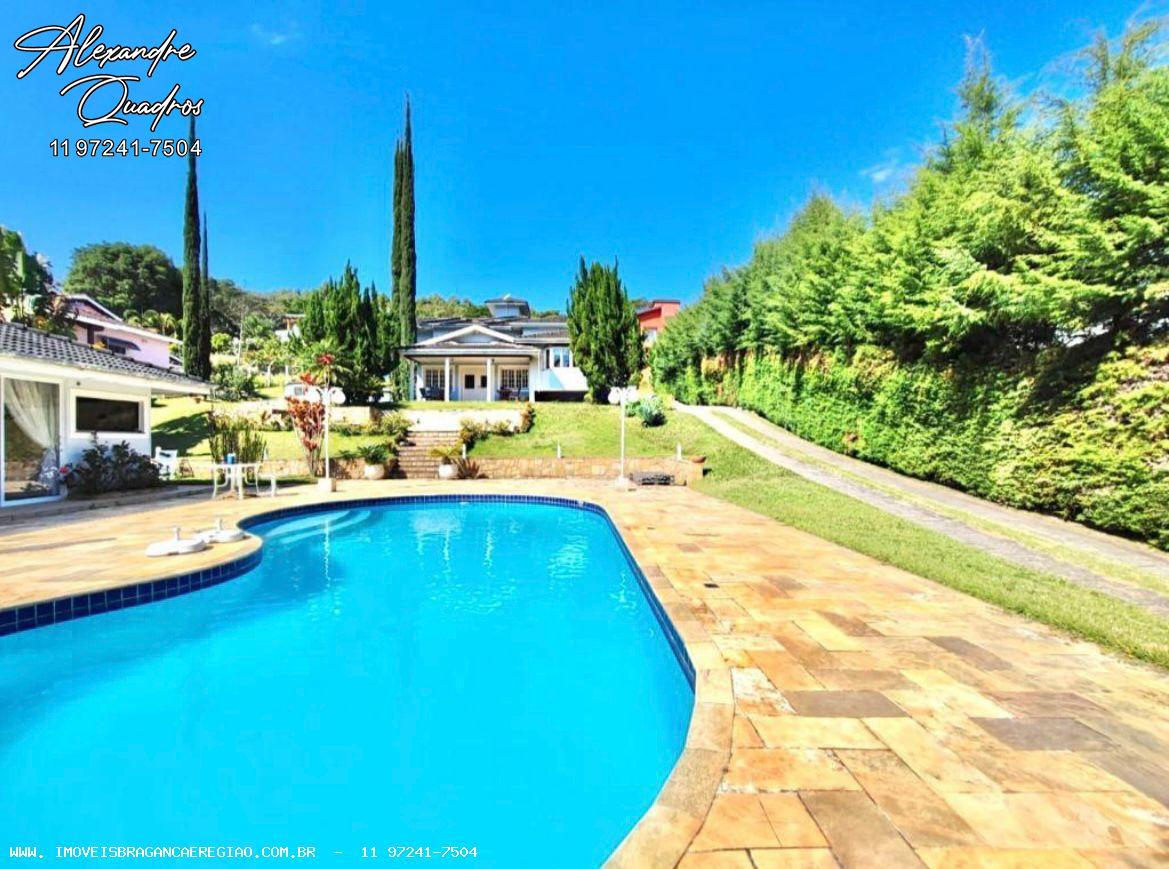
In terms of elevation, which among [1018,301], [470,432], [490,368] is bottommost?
[470,432]

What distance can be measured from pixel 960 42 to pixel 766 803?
17317mm

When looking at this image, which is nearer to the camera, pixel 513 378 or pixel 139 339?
pixel 513 378

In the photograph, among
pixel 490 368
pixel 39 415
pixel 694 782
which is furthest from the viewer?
pixel 490 368

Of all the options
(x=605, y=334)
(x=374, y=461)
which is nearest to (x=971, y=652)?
(x=374, y=461)

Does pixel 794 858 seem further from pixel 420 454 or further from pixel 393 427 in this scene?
pixel 393 427

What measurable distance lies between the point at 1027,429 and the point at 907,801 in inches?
415

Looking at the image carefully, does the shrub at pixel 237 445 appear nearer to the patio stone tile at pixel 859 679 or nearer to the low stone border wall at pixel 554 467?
the low stone border wall at pixel 554 467

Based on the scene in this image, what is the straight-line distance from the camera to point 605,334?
25000mm

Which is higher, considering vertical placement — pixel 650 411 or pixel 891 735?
pixel 650 411

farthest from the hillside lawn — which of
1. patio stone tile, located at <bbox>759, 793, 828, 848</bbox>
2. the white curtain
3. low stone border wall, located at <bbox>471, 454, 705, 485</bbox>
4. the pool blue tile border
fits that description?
the white curtain

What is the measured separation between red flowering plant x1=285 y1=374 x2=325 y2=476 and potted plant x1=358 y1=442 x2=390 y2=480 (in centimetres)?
142

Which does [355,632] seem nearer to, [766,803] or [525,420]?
[766,803]

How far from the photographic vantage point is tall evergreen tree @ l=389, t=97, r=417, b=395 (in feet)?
104

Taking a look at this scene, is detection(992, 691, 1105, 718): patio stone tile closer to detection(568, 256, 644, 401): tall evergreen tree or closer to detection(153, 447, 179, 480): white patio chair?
detection(153, 447, 179, 480): white patio chair
